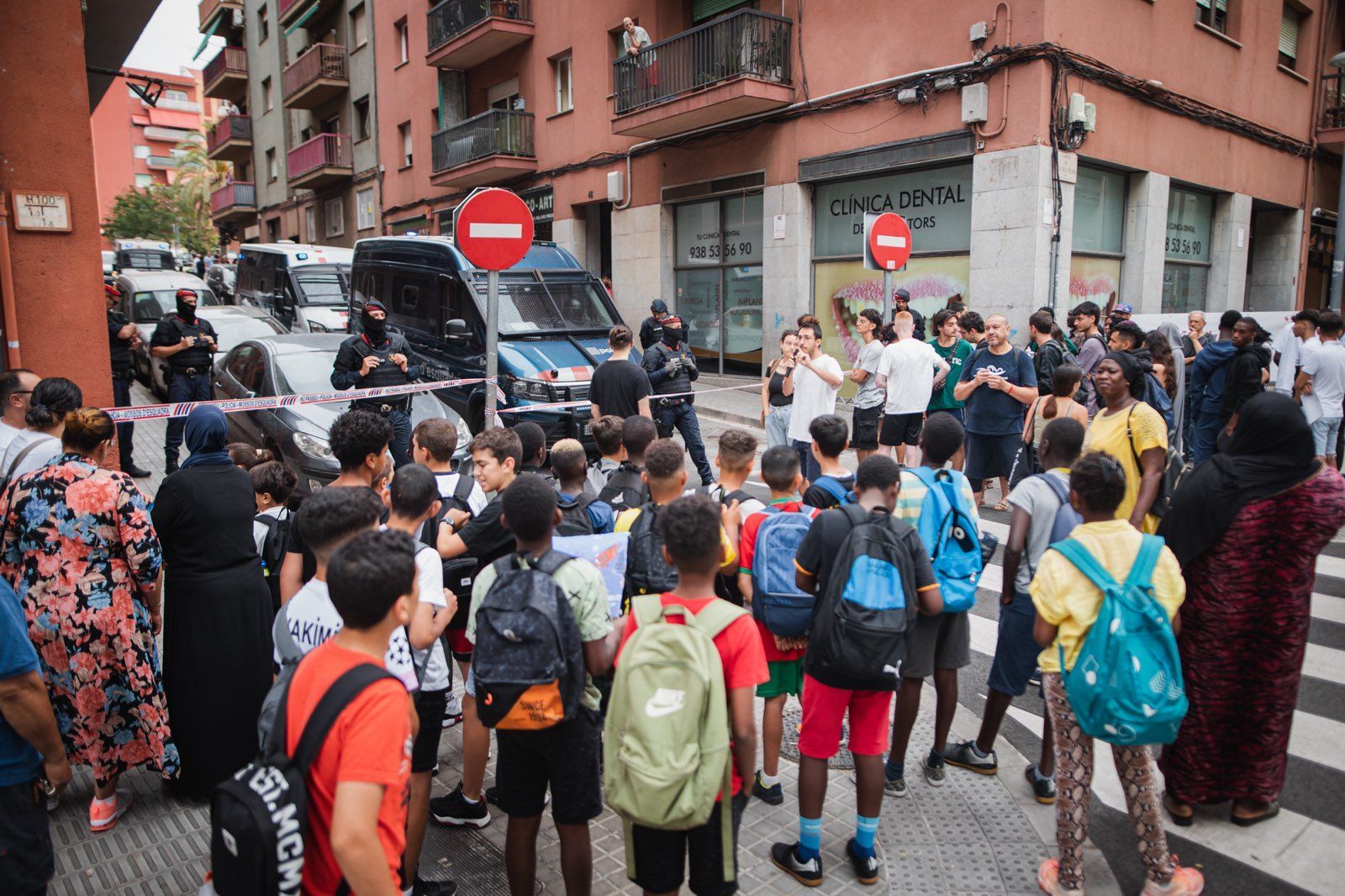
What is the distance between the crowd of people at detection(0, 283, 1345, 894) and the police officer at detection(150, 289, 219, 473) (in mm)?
5266

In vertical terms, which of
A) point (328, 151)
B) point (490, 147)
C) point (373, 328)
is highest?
point (328, 151)

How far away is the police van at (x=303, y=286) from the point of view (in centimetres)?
1597

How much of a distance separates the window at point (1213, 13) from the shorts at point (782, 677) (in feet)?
50.5

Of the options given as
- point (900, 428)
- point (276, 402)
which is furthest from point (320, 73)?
point (900, 428)

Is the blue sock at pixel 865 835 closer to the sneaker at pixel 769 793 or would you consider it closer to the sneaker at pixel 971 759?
the sneaker at pixel 769 793

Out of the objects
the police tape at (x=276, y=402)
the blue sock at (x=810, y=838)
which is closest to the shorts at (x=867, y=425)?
the police tape at (x=276, y=402)

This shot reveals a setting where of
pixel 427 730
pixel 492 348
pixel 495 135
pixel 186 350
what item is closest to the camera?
pixel 427 730

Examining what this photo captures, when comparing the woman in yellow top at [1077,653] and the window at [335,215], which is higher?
the window at [335,215]

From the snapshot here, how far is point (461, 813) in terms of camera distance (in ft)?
12.1

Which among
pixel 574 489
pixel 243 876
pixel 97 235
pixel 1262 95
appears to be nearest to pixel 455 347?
pixel 97 235

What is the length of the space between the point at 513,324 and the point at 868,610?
27.0 feet

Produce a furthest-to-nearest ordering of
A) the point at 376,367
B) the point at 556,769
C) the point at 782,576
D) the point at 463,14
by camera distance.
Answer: the point at 463,14
the point at 376,367
the point at 782,576
the point at 556,769

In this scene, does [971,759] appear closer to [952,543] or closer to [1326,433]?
[952,543]

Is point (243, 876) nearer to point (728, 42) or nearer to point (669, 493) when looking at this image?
point (669, 493)
